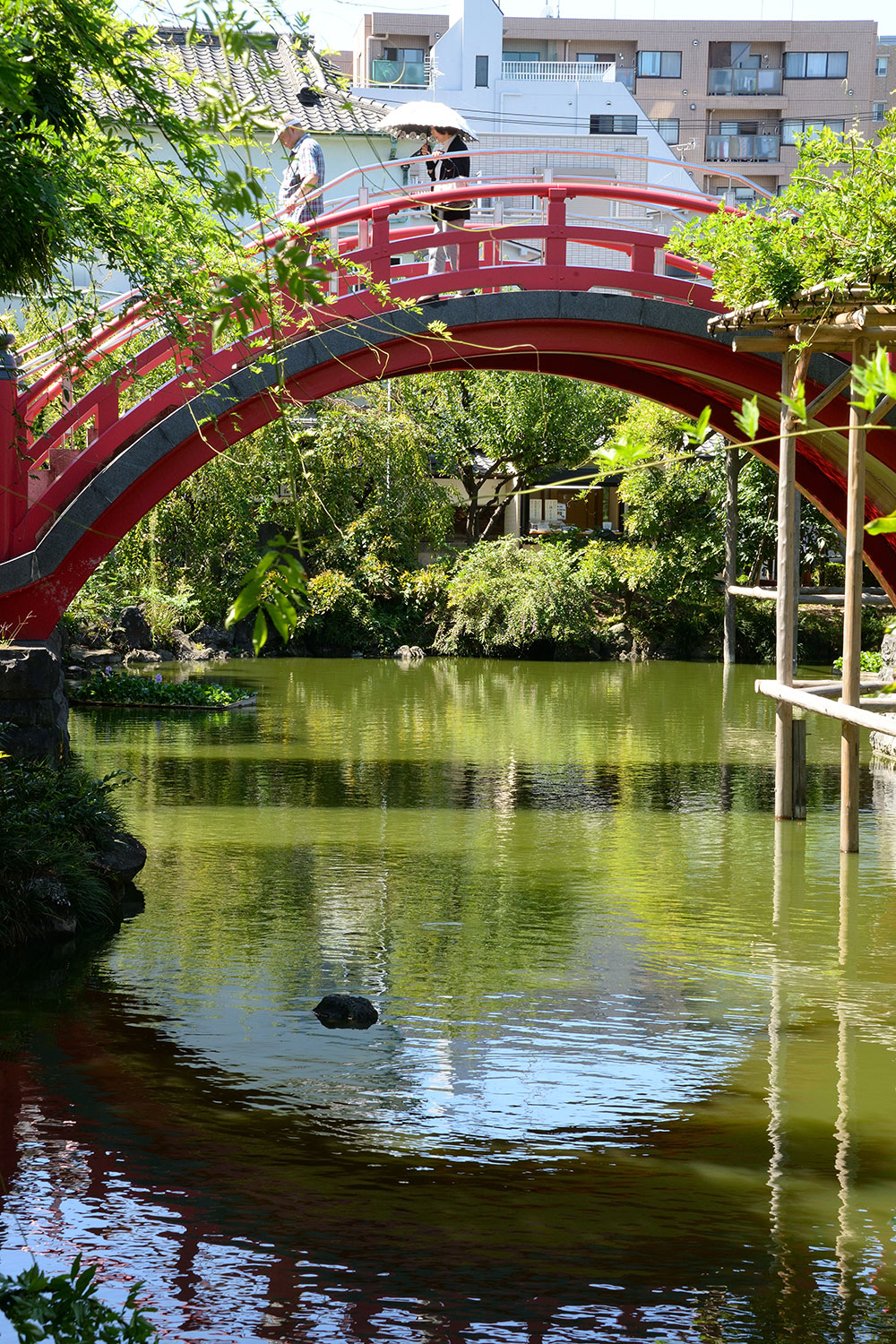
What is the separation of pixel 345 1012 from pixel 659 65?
4067cm

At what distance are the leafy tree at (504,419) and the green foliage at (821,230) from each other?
57.4 ft

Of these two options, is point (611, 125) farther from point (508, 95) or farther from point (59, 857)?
point (59, 857)

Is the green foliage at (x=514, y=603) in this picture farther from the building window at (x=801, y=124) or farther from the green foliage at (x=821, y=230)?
the building window at (x=801, y=124)

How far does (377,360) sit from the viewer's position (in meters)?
11.2

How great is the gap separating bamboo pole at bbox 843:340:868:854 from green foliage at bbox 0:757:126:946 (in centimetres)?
416

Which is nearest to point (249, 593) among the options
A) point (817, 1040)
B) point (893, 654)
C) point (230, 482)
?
point (817, 1040)

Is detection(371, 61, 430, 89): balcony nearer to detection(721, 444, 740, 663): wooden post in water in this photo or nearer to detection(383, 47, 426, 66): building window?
detection(383, 47, 426, 66): building window

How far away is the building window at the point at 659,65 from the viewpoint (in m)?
41.7

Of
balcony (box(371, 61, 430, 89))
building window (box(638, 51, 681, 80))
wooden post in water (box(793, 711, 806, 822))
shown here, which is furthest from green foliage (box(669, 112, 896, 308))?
building window (box(638, 51, 681, 80))

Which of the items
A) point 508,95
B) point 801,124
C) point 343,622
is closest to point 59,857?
point 343,622

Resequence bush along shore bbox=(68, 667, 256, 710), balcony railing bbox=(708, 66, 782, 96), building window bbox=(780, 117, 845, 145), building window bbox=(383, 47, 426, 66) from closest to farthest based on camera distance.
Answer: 1. bush along shore bbox=(68, 667, 256, 710)
2. building window bbox=(383, 47, 426, 66)
3. building window bbox=(780, 117, 845, 145)
4. balcony railing bbox=(708, 66, 782, 96)

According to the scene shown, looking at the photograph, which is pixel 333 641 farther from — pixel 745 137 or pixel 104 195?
pixel 745 137

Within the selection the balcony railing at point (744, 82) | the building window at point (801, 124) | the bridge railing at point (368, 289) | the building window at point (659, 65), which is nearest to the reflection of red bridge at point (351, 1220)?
the bridge railing at point (368, 289)

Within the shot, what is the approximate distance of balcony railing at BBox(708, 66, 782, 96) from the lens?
41562 millimetres
